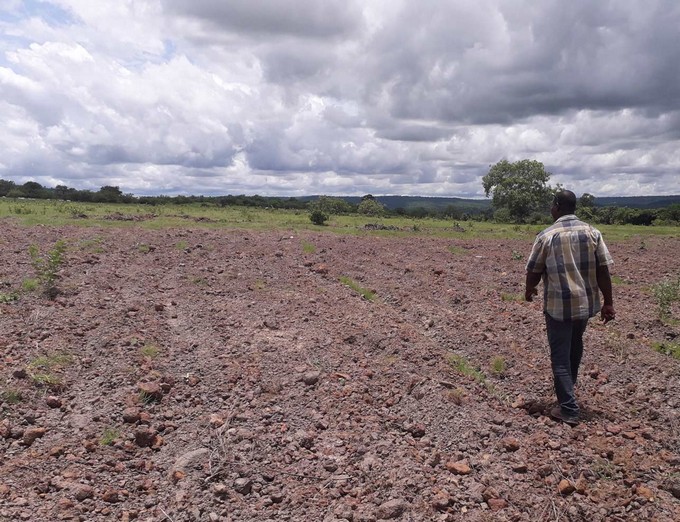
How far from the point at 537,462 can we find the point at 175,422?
368 cm

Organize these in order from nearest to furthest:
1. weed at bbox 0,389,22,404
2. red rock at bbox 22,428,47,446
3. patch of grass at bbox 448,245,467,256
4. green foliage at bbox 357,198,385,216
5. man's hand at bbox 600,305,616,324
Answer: red rock at bbox 22,428,47,446 → man's hand at bbox 600,305,616,324 → weed at bbox 0,389,22,404 → patch of grass at bbox 448,245,467,256 → green foliage at bbox 357,198,385,216

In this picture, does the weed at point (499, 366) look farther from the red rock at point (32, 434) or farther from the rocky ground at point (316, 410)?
the red rock at point (32, 434)

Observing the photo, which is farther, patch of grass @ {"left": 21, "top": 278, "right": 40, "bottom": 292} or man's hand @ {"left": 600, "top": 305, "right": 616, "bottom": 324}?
patch of grass @ {"left": 21, "top": 278, "right": 40, "bottom": 292}

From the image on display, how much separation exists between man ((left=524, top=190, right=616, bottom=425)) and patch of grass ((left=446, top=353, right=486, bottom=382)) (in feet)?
4.47

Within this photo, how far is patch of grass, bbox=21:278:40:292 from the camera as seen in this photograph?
35.6ft

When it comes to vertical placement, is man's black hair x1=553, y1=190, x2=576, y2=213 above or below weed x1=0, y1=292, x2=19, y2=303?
above

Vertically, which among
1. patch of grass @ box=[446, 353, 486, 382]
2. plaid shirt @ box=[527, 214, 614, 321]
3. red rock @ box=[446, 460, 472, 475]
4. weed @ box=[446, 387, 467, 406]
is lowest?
red rock @ box=[446, 460, 472, 475]

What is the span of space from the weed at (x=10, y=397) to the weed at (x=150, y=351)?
1.72 metres

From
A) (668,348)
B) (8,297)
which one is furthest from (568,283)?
(8,297)

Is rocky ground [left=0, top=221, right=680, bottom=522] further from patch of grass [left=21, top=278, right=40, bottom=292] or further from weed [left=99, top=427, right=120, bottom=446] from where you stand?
patch of grass [left=21, top=278, right=40, bottom=292]

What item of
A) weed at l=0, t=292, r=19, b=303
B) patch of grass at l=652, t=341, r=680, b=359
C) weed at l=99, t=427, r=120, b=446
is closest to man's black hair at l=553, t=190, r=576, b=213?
patch of grass at l=652, t=341, r=680, b=359

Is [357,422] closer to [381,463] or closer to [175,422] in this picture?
[381,463]

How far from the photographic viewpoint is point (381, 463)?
16.5 ft

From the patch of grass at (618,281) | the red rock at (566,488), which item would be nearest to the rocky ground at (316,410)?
the red rock at (566,488)
